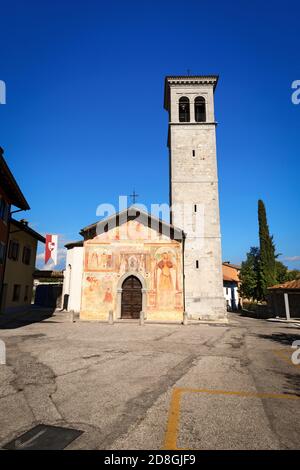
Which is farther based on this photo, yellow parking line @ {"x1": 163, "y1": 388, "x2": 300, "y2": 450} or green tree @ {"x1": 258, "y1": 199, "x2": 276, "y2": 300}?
green tree @ {"x1": 258, "y1": 199, "x2": 276, "y2": 300}

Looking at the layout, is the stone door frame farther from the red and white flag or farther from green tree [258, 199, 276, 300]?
green tree [258, 199, 276, 300]

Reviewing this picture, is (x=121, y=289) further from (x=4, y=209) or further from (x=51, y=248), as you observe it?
(x=4, y=209)

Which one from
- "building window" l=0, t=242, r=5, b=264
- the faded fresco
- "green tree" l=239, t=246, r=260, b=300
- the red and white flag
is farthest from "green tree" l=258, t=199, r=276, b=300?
"building window" l=0, t=242, r=5, b=264

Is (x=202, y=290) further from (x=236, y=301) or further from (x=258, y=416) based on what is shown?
(x=236, y=301)

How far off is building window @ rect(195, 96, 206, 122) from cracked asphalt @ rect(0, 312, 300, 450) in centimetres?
2162

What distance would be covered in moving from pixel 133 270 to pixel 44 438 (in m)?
16.0

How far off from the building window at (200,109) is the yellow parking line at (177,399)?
948 inches

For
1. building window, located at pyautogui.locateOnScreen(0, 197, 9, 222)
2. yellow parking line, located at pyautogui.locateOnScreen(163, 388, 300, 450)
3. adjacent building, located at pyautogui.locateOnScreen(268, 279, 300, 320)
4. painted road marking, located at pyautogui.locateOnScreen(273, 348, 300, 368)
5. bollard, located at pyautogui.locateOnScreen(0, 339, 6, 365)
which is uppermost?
building window, located at pyautogui.locateOnScreen(0, 197, 9, 222)

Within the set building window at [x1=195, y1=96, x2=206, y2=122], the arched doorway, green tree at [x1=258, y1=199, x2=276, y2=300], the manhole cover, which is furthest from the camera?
green tree at [x1=258, y1=199, x2=276, y2=300]

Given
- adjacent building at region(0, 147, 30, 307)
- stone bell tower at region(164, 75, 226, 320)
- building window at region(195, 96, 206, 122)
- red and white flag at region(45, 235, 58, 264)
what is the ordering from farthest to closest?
building window at region(195, 96, 206, 122)
red and white flag at region(45, 235, 58, 264)
stone bell tower at region(164, 75, 226, 320)
adjacent building at region(0, 147, 30, 307)

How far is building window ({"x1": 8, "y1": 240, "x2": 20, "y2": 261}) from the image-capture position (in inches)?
756

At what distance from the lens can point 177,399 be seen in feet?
15.3

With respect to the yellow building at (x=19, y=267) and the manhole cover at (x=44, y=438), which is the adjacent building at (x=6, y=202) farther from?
the manhole cover at (x=44, y=438)

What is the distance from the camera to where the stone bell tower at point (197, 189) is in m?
20.6
